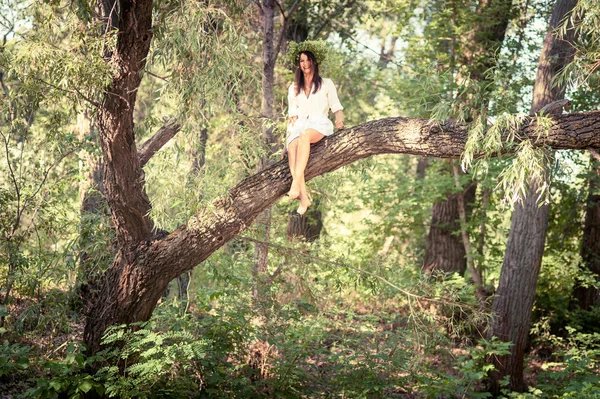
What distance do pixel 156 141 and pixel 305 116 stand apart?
2478mm

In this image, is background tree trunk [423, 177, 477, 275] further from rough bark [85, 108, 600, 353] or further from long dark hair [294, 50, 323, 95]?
rough bark [85, 108, 600, 353]

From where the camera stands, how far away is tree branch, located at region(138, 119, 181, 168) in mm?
7113

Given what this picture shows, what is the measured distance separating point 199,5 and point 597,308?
7626 mm

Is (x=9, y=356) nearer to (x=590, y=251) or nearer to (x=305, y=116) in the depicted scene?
(x=305, y=116)

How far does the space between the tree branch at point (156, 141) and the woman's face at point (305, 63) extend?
209 centimetres

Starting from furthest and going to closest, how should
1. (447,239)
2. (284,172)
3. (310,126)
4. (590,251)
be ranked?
(447,239)
(590,251)
(284,172)
(310,126)

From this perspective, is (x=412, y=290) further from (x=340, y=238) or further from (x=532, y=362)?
(x=340, y=238)

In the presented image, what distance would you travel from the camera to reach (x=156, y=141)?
7.20 meters

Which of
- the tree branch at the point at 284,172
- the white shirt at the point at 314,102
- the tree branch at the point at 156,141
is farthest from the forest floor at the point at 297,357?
the white shirt at the point at 314,102

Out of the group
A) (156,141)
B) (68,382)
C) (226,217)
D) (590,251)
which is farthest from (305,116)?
→ (590,251)

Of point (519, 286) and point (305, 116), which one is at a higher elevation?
point (305, 116)

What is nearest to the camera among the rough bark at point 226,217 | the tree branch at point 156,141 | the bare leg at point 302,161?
the rough bark at point 226,217

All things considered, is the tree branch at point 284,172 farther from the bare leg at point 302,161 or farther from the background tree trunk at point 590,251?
the background tree trunk at point 590,251

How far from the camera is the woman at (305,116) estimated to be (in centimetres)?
505
